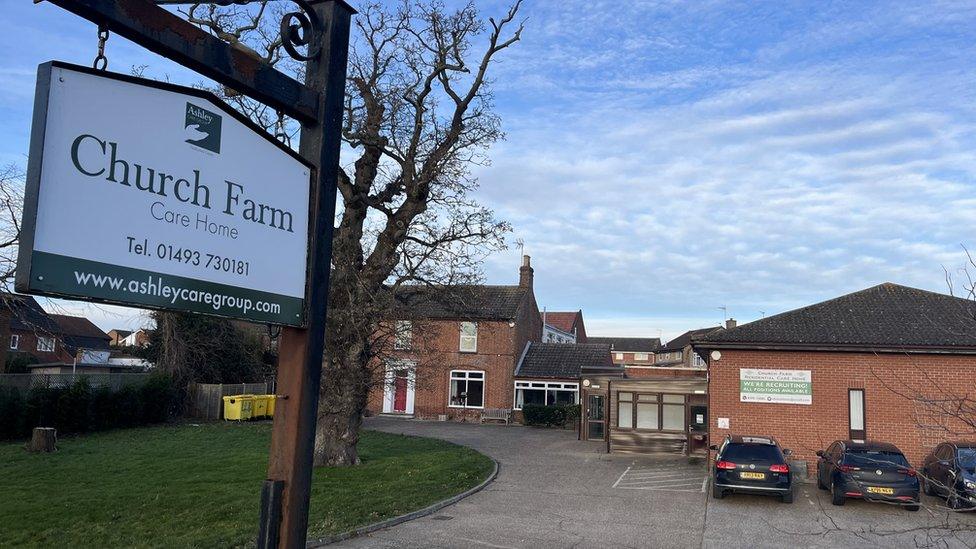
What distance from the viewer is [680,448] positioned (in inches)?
1053

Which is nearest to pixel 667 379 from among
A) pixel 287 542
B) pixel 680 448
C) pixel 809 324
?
pixel 680 448

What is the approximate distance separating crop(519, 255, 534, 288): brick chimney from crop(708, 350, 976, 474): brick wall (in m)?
20.9

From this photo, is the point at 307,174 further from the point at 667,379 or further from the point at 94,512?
the point at 667,379

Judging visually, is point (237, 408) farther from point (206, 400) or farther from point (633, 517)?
point (633, 517)

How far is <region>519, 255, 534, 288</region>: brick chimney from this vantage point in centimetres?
4297

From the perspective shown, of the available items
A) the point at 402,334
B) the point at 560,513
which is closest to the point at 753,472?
the point at 560,513

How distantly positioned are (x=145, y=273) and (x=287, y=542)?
179 cm

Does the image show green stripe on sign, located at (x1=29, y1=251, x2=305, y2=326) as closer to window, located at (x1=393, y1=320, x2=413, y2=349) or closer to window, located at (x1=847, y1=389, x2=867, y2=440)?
window, located at (x1=393, y1=320, x2=413, y2=349)

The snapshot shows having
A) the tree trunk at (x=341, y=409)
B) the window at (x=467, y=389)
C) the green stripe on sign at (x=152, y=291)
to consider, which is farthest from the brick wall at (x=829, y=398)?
the green stripe on sign at (x=152, y=291)

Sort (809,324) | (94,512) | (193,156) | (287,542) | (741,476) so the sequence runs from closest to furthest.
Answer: (193,156) < (287,542) < (94,512) < (741,476) < (809,324)

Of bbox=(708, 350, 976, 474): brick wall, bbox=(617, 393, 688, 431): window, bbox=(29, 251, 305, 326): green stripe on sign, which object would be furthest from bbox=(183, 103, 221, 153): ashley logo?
bbox=(617, 393, 688, 431): window

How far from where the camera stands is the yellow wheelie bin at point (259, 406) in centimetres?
3397

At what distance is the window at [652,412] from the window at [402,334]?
10.4 metres

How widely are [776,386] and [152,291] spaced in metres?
21.5
